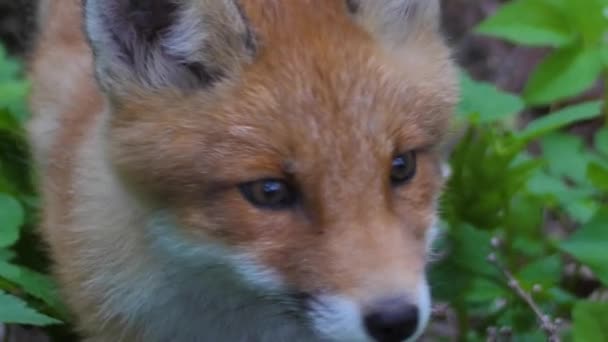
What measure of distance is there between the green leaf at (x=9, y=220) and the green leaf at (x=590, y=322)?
2.04 meters

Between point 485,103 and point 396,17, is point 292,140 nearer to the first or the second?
point 396,17

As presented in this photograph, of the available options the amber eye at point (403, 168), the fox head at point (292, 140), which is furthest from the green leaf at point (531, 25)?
the amber eye at point (403, 168)

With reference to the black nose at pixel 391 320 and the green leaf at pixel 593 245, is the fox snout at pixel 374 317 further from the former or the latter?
the green leaf at pixel 593 245

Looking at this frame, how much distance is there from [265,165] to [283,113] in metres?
0.19

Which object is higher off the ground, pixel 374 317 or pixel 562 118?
pixel 562 118

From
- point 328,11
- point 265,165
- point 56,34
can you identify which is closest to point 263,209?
point 265,165

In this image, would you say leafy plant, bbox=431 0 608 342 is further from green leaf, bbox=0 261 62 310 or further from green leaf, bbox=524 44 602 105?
green leaf, bbox=0 261 62 310

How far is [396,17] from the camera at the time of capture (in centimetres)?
454

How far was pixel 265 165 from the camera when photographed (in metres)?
4.02

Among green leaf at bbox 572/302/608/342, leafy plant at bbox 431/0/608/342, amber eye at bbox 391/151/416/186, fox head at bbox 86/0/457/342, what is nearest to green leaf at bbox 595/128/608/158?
leafy plant at bbox 431/0/608/342

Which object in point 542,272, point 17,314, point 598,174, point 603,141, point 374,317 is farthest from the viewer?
point 603,141

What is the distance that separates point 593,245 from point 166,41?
187cm

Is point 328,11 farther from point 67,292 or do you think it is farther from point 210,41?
point 67,292

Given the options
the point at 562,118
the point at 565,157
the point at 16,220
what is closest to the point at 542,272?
the point at 562,118
